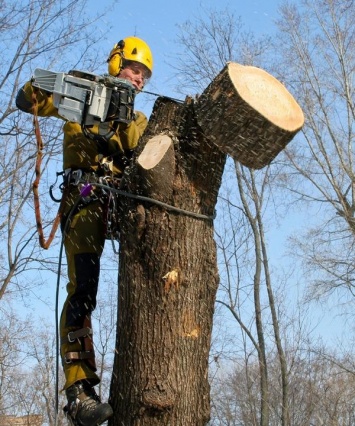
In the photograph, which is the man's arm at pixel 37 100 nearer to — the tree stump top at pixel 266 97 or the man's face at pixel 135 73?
the man's face at pixel 135 73

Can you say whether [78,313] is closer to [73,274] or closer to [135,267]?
[73,274]

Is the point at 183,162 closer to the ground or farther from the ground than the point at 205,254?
farther from the ground

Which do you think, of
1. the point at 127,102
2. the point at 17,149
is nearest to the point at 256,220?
the point at 17,149

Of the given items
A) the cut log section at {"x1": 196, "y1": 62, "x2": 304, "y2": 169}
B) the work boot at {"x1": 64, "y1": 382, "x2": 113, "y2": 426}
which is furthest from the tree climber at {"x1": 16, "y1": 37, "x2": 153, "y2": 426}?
the cut log section at {"x1": 196, "y1": 62, "x2": 304, "y2": 169}

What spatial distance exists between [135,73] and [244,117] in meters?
1.18

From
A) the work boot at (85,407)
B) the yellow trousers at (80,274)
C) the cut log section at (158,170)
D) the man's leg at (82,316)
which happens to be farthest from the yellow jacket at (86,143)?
the work boot at (85,407)

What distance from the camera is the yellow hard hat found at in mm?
3918

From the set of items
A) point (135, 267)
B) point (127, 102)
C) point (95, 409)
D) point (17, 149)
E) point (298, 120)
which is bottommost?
point (95, 409)

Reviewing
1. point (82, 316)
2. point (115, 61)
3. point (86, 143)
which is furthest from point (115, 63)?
point (82, 316)

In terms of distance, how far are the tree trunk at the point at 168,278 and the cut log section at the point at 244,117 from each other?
10 cm

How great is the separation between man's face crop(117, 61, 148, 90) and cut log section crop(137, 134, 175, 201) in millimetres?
1000

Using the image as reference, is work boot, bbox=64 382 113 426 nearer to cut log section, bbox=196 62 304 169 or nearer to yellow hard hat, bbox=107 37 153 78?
cut log section, bbox=196 62 304 169

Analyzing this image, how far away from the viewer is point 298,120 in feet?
10.3

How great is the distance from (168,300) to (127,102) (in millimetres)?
1117
